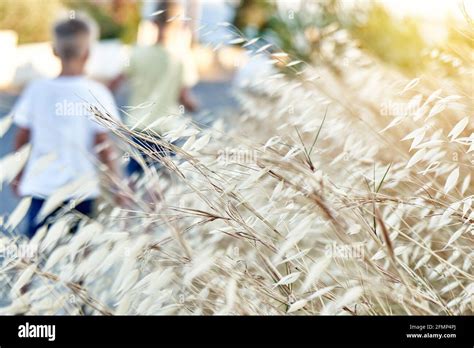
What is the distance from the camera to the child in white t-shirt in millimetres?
1833

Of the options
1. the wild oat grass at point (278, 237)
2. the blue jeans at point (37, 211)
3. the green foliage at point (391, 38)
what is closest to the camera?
the wild oat grass at point (278, 237)

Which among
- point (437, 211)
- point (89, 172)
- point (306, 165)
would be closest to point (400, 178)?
point (437, 211)

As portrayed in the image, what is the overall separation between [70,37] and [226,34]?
45 centimetres

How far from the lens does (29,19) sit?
6.15ft

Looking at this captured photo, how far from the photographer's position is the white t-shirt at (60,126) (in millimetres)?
1843

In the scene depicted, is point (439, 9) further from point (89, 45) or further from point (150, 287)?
point (150, 287)

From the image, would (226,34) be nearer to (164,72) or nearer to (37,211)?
(164,72)

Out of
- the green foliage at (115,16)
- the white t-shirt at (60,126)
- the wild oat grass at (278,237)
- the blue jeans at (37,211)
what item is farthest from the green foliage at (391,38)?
the blue jeans at (37,211)

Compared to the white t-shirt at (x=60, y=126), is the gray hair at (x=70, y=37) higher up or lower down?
higher up

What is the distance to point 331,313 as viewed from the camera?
4.40ft
